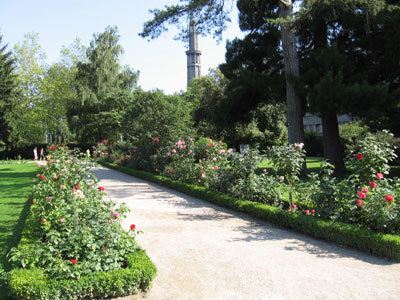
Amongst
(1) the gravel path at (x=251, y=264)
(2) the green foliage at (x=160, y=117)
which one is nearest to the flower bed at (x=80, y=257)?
(1) the gravel path at (x=251, y=264)

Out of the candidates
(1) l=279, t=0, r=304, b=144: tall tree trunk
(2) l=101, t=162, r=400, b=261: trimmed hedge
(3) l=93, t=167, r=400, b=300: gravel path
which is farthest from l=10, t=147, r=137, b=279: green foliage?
(1) l=279, t=0, r=304, b=144: tall tree trunk

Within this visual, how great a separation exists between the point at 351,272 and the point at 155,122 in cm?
1309

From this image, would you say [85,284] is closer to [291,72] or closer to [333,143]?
[291,72]

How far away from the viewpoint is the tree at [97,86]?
31.9 m

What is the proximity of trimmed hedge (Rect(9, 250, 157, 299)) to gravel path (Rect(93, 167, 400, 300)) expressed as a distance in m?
0.26

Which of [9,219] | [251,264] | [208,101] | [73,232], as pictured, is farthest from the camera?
[208,101]

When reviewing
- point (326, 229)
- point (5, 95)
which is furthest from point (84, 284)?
point (5, 95)

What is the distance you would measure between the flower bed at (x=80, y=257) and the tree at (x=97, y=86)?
87.6 feet

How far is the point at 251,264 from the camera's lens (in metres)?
4.21

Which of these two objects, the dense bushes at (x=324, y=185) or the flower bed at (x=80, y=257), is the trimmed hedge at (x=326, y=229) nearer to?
the dense bushes at (x=324, y=185)

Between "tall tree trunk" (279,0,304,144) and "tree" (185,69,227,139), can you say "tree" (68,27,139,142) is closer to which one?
"tree" (185,69,227,139)

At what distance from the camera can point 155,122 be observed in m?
16.1

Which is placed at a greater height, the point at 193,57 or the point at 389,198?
the point at 193,57

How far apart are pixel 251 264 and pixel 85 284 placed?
200 centimetres
